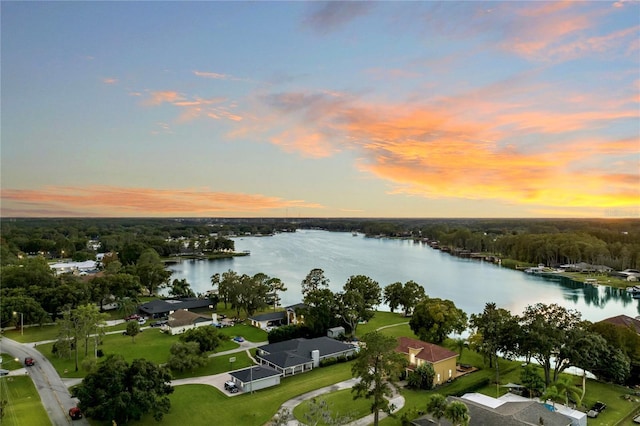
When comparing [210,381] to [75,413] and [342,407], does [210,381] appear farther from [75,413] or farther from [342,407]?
[342,407]

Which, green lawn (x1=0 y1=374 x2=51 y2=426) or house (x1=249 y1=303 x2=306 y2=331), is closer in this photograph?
green lawn (x1=0 y1=374 x2=51 y2=426)

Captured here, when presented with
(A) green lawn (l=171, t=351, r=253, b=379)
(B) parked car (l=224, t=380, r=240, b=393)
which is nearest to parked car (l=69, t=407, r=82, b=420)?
(A) green lawn (l=171, t=351, r=253, b=379)

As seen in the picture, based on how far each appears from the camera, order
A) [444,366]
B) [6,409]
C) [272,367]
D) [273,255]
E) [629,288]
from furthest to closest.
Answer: [273,255] → [629,288] → [272,367] → [444,366] → [6,409]

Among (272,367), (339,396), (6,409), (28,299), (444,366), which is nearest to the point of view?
(6,409)

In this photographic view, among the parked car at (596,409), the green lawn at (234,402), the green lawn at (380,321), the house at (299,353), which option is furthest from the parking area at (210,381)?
the parked car at (596,409)

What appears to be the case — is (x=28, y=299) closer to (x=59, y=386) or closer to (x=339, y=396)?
(x=59, y=386)

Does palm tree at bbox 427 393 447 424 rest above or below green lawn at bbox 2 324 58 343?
above

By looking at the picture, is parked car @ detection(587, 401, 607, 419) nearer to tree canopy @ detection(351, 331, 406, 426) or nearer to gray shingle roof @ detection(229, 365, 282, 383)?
tree canopy @ detection(351, 331, 406, 426)

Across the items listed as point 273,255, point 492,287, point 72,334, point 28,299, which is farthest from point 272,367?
point 273,255
